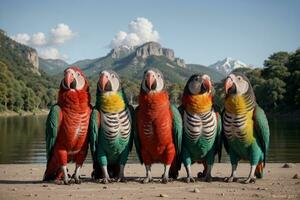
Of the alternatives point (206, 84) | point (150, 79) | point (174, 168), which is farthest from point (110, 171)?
point (206, 84)

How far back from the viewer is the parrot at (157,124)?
8.26 metres

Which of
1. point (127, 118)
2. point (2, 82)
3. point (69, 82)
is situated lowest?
point (127, 118)

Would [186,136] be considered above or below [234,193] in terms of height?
above

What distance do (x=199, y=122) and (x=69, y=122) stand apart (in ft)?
8.09

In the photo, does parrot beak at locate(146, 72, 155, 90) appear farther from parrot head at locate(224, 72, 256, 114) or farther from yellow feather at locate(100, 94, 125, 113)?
parrot head at locate(224, 72, 256, 114)

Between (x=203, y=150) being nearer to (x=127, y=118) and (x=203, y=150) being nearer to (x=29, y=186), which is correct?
Result: (x=127, y=118)

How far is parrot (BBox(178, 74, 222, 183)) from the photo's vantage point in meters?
8.38

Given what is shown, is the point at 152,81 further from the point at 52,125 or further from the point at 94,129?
the point at 52,125

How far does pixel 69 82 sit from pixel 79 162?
61.7 inches

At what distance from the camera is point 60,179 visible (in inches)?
341

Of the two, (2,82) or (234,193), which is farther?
(2,82)

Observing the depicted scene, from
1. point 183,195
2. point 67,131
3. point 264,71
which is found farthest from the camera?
point 264,71

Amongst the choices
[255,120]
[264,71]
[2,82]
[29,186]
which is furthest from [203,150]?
A: [2,82]

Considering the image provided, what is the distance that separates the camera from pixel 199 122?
8375 mm
